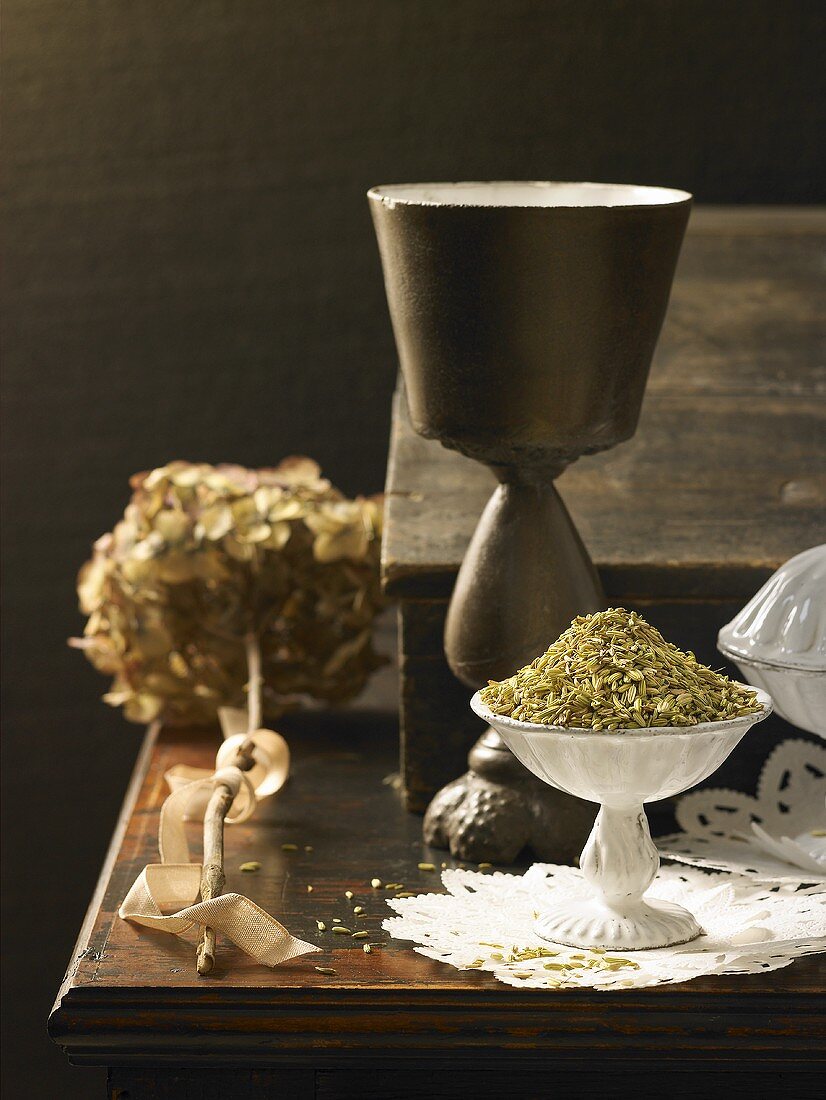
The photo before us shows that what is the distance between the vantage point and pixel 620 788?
25.8 inches

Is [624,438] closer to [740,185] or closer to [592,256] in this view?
[592,256]

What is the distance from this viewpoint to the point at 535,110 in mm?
1500

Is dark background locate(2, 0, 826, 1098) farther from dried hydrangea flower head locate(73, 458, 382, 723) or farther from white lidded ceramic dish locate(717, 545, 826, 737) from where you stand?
white lidded ceramic dish locate(717, 545, 826, 737)

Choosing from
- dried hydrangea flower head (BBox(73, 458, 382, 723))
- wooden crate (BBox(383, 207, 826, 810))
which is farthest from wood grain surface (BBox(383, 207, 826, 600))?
dried hydrangea flower head (BBox(73, 458, 382, 723))

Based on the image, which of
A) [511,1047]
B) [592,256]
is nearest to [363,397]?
[592,256]

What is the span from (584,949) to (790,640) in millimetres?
186

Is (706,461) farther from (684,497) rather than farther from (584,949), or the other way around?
(584,949)

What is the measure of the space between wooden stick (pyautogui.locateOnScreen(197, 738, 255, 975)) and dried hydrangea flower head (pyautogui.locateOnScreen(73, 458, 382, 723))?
20 cm

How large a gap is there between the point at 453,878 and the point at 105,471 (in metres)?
0.91

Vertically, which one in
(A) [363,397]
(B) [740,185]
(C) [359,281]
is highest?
(B) [740,185]

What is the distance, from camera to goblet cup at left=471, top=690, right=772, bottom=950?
2.09 ft

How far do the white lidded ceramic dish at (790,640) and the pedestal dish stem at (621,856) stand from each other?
0.34 feet

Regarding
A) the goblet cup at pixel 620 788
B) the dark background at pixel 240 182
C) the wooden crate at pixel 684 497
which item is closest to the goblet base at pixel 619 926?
the goblet cup at pixel 620 788

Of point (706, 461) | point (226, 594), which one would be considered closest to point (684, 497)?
point (706, 461)
